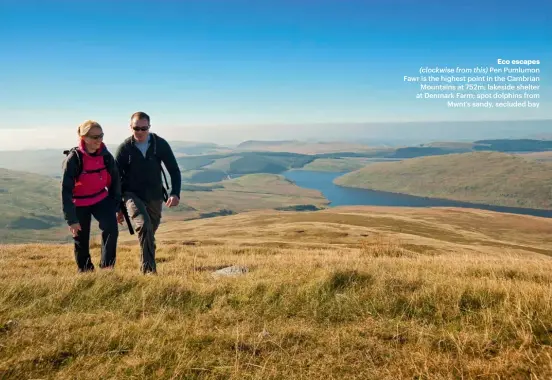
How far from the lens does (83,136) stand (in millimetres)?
8219

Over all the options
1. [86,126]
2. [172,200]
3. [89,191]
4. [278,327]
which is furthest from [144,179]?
[278,327]

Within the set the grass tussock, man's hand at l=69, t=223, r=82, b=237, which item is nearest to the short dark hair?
man's hand at l=69, t=223, r=82, b=237

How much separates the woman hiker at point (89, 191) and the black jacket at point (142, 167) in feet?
1.71

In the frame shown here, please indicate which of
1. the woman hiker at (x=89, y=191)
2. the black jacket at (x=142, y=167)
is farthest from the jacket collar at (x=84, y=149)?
the black jacket at (x=142, y=167)

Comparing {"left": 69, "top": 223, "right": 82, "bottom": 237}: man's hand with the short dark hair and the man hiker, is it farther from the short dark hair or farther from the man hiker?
the short dark hair

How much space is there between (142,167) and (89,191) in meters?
1.40

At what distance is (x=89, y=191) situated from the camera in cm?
869

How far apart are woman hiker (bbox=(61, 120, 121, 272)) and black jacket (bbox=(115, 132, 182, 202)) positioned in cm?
52

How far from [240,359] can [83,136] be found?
640 cm

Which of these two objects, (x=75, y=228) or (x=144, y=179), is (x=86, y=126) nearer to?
(x=144, y=179)

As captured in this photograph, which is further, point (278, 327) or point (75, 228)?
point (75, 228)

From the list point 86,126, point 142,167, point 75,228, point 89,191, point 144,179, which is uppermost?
point 86,126

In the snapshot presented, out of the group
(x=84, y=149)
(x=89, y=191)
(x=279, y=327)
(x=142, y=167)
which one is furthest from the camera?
(x=142, y=167)

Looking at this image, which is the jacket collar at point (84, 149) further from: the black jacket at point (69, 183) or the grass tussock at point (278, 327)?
the grass tussock at point (278, 327)
